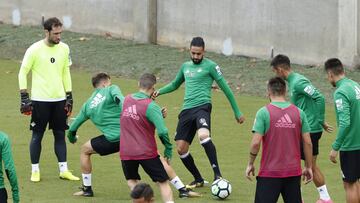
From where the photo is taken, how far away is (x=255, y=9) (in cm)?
2547

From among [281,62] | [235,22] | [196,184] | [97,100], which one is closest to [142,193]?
[281,62]

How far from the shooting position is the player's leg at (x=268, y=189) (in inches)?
434

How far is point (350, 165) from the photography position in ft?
40.4

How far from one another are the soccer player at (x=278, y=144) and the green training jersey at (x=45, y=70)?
15.3 feet

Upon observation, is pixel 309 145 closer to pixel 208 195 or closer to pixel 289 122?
pixel 289 122

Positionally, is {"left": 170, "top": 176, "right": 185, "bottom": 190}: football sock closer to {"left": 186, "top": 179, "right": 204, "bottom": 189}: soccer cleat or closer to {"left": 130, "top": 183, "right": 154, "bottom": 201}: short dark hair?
{"left": 186, "top": 179, "right": 204, "bottom": 189}: soccer cleat

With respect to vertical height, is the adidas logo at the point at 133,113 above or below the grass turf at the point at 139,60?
above

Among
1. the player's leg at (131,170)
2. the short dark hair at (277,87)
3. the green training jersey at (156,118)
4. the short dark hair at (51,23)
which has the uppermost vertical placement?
the short dark hair at (51,23)

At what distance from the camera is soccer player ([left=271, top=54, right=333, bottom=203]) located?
1291 centimetres

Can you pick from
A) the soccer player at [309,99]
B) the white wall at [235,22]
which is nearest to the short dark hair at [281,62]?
the soccer player at [309,99]

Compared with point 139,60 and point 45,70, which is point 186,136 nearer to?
point 45,70

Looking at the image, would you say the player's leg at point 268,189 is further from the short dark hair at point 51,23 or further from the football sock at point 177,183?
the short dark hair at point 51,23

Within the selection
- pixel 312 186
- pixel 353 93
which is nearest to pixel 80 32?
pixel 312 186

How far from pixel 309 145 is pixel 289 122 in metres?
0.47
